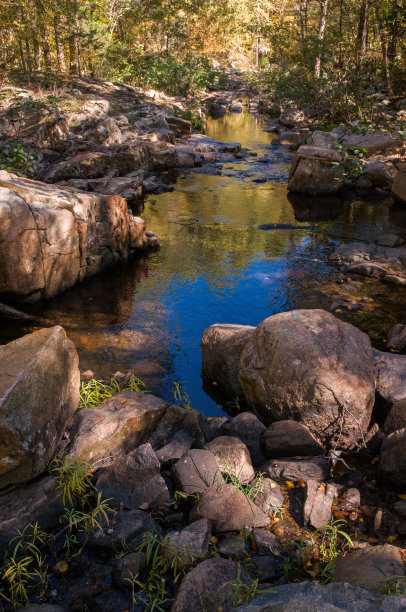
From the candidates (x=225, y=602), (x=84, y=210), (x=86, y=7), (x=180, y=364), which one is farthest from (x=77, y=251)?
(x=86, y=7)

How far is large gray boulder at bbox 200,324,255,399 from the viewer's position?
5598mm

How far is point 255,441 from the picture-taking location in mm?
4578

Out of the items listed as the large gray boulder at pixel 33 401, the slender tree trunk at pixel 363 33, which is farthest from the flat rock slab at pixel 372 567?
the slender tree trunk at pixel 363 33

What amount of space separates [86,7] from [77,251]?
2147 centimetres

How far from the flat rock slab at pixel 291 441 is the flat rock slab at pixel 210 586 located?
4.84 ft

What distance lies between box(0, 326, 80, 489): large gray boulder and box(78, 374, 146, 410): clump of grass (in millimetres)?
613

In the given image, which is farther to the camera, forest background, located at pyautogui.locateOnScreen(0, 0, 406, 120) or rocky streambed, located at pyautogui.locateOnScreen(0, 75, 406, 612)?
forest background, located at pyautogui.locateOnScreen(0, 0, 406, 120)

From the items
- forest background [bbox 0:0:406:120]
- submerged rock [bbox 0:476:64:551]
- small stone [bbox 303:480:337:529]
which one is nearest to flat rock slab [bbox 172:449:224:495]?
small stone [bbox 303:480:337:529]

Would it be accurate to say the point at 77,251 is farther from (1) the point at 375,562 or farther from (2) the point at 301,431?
(1) the point at 375,562

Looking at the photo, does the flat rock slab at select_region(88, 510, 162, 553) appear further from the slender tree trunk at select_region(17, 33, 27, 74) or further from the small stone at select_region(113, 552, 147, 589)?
the slender tree trunk at select_region(17, 33, 27, 74)

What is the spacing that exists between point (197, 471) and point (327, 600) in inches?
71.9

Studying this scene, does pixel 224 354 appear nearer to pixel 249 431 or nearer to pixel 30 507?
pixel 249 431

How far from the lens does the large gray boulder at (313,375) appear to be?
14.7 feet

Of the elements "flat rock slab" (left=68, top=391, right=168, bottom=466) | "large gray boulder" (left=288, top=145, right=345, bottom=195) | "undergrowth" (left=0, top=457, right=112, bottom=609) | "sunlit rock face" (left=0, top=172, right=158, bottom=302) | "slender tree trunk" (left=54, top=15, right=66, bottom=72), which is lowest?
"undergrowth" (left=0, top=457, right=112, bottom=609)
